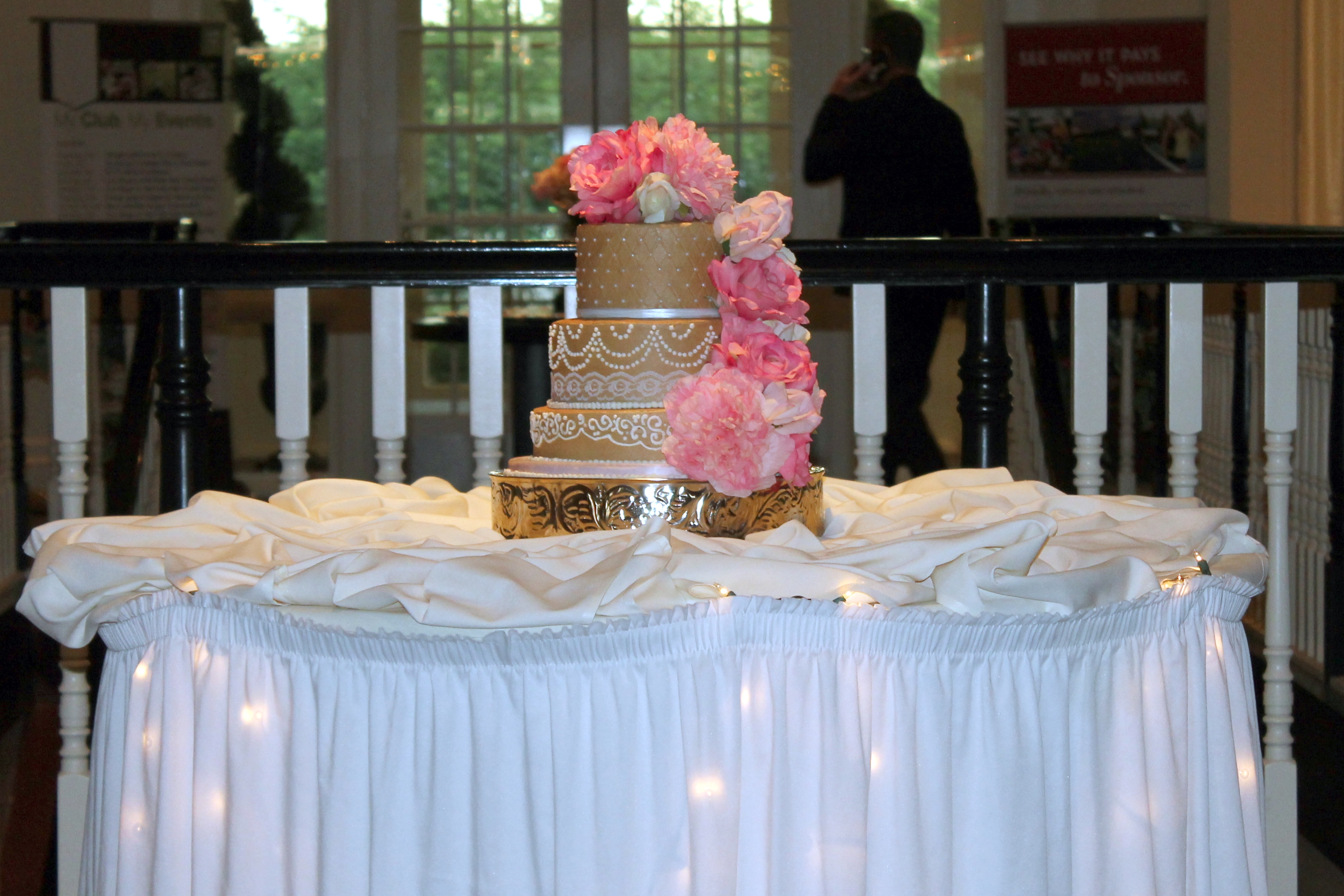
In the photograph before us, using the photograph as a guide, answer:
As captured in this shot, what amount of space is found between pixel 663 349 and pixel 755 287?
96 millimetres

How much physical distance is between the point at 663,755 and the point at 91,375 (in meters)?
3.94

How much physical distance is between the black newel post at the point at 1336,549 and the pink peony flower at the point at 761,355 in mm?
1561

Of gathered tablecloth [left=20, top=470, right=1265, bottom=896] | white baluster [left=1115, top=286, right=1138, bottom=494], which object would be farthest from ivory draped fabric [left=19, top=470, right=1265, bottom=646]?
white baluster [left=1115, top=286, right=1138, bottom=494]

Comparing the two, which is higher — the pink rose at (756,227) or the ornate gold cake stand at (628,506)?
the pink rose at (756,227)

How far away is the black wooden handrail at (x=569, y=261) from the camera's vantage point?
1.62 m

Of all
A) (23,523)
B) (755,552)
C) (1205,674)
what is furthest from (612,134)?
(23,523)

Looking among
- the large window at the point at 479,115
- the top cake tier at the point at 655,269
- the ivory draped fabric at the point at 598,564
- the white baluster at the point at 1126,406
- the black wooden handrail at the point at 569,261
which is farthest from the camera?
the large window at the point at 479,115

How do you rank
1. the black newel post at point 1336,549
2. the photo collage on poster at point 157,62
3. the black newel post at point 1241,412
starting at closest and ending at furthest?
the black newel post at point 1336,549 < the black newel post at point 1241,412 < the photo collage on poster at point 157,62

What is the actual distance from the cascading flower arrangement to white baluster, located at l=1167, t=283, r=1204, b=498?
69cm

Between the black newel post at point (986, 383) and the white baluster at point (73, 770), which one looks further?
the black newel post at point (986, 383)

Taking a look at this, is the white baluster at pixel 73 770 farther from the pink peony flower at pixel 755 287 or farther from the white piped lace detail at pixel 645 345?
the pink peony flower at pixel 755 287

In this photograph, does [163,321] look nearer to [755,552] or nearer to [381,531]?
[381,531]

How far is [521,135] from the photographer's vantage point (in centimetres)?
542

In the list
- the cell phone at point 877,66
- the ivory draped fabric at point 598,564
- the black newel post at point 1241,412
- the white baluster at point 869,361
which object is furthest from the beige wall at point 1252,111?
the ivory draped fabric at point 598,564
